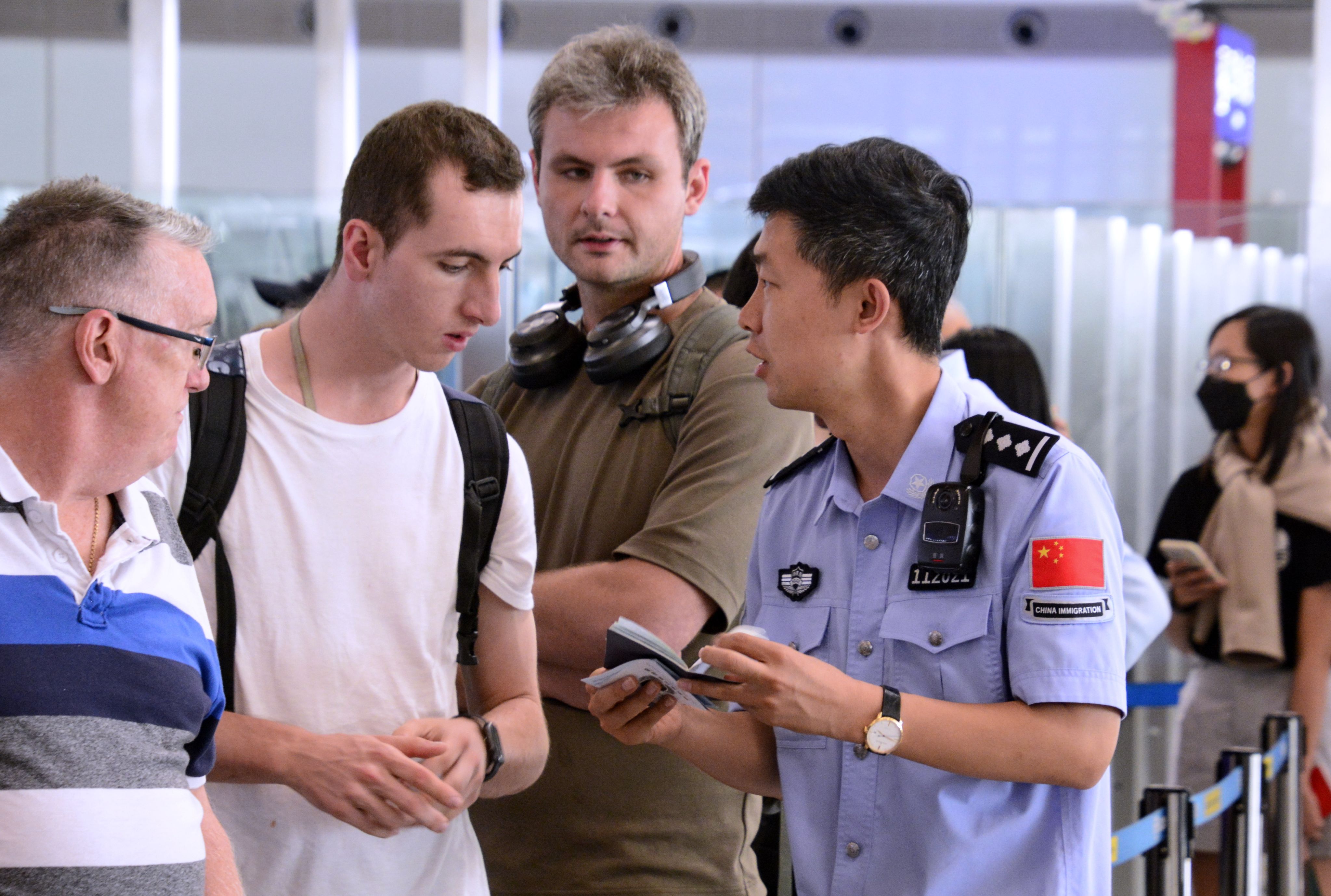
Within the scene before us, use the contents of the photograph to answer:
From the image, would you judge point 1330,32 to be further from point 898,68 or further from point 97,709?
point 97,709

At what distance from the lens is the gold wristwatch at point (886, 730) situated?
1.57 metres

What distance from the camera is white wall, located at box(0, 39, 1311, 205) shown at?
10.2 m

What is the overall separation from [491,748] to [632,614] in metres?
0.34

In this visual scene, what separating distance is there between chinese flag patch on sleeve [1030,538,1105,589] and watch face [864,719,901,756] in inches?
9.7

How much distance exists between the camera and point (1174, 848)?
265 cm

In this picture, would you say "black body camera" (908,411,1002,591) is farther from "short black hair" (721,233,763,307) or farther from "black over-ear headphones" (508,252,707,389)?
"short black hair" (721,233,763,307)

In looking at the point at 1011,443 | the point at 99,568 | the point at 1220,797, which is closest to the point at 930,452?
the point at 1011,443

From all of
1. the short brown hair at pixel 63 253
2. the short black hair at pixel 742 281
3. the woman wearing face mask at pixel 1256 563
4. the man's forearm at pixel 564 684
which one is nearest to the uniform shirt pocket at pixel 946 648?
the man's forearm at pixel 564 684

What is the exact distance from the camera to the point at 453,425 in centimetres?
189

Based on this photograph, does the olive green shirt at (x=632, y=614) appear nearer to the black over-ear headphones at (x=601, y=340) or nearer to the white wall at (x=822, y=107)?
the black over-ear headphones at (x=601, y=340)

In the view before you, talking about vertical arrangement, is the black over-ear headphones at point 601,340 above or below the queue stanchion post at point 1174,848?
above

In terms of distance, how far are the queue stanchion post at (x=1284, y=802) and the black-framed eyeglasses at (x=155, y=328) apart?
2998 millimetres

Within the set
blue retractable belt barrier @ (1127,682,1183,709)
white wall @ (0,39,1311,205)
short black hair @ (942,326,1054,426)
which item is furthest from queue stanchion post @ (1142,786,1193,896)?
white wall @ (0,39,1311,205)

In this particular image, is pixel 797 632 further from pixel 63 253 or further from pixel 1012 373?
pixel 1012 373
